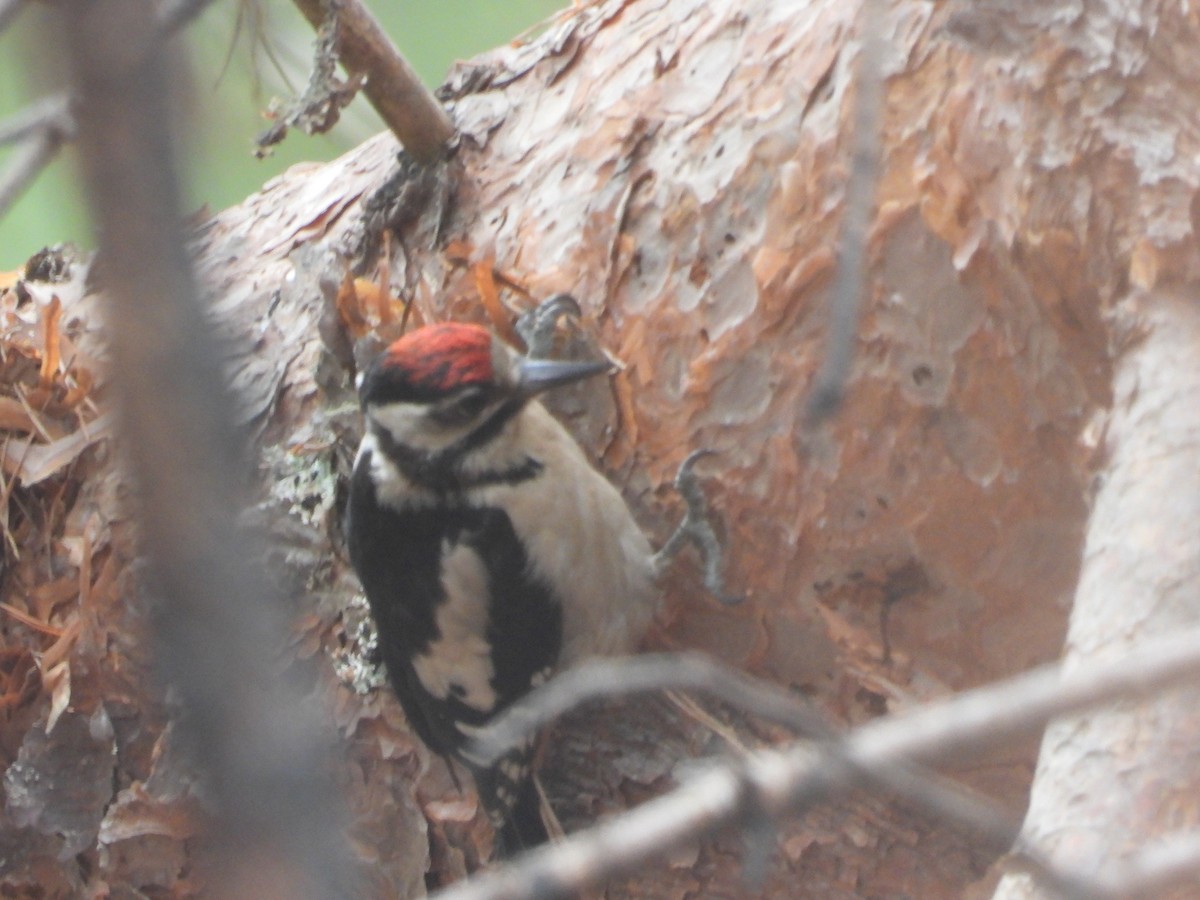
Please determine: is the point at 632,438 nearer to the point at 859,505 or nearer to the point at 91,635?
the point at 859,505

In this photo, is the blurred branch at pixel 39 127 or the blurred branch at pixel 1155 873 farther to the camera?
the blurred branch at pixel 1155 873

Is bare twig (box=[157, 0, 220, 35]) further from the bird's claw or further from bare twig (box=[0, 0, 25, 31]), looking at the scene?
the bird's claw

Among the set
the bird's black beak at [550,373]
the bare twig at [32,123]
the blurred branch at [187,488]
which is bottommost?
the bird's black beak at [550,373]

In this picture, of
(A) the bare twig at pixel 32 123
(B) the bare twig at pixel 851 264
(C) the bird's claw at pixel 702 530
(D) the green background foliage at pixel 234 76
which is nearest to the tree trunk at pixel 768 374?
(C) the bird's claw at pixel 702 530

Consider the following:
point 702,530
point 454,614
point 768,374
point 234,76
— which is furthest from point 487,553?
point 234,76

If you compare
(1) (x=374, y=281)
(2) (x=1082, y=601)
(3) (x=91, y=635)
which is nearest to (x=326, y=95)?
(1) (x=374, y=281)

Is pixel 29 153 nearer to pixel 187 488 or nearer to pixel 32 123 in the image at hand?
pixel 32 123

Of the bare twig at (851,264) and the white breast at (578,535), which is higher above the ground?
the bare twig at (851,264)

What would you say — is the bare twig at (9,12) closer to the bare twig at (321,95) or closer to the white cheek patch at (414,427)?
the white cheek patch at (414,427)

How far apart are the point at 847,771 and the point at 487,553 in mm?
1427

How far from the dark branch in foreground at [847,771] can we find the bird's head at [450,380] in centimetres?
127

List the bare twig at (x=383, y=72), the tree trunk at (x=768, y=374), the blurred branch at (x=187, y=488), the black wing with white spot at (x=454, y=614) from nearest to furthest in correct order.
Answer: the blurred branch at (x=187, y=488)
the tree trunk at (x=768, y=374)
the black wing with white spot at (x=454, y=614)
the bare twig at (x=383, y=72)

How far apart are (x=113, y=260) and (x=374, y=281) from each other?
1.78m

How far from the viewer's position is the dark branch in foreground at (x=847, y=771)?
0.56 meters
